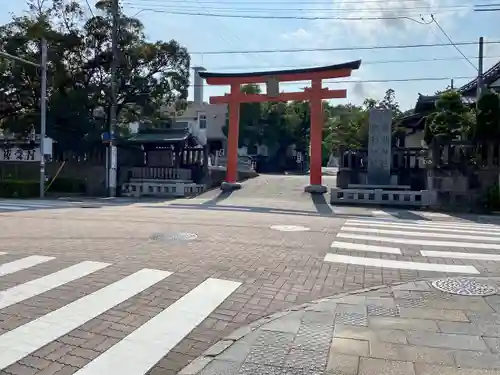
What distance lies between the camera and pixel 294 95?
81.4ft

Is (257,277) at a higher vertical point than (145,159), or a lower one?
lower

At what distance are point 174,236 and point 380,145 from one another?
48.1 ft

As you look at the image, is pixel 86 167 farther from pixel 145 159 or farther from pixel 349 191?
pixel 349 191

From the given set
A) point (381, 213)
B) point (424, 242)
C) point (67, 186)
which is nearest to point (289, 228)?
point (424, 242)

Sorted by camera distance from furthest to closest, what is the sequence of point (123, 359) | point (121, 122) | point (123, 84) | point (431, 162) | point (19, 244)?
point (121, 122) < point (123, 84) < point (431, 162) < point (19, 244) < point (123, 359)

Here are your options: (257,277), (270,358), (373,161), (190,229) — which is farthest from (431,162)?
(270,358)

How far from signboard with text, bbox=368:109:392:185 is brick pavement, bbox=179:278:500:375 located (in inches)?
665

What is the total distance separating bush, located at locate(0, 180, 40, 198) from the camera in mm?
24953

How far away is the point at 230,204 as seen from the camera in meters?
20.4

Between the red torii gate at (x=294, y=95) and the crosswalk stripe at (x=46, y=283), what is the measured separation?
59.7 feet

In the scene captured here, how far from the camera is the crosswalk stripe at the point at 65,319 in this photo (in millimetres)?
3949

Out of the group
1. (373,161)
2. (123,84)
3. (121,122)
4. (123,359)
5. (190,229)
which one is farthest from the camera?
(121,122)

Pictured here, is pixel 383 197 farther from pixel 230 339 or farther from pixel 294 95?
pixel 230 339

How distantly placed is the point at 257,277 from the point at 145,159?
2592cm
